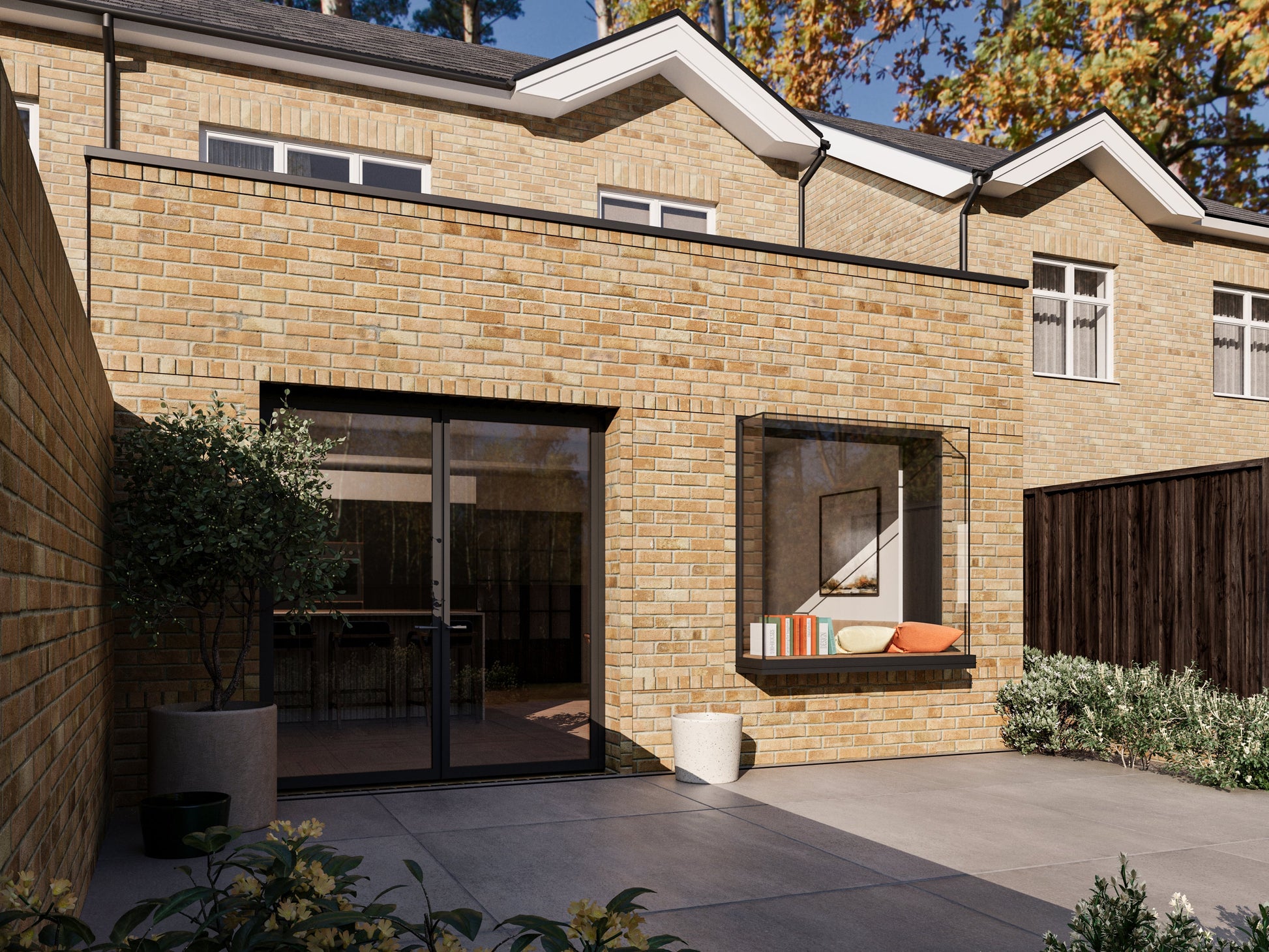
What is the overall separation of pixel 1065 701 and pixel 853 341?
3439 mm

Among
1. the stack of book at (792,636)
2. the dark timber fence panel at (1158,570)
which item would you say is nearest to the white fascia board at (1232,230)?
the dark timber fence panel at (1158,570)

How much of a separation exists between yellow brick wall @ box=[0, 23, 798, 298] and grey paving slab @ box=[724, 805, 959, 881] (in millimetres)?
7152

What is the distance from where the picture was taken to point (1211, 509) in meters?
9.05

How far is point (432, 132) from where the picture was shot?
446 inches

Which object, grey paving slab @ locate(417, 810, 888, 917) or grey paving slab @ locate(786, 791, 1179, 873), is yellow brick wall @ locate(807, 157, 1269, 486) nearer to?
grey paving slab @ locate(786, 791, 1179, 873)

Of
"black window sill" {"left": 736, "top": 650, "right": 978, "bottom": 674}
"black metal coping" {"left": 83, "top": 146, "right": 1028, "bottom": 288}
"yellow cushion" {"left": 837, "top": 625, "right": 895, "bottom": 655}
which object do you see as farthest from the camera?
"yellow cushion" {"left": 837, "top": 625, "right": 895, "bottom": 655}

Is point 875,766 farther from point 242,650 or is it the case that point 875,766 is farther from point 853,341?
point 242,650

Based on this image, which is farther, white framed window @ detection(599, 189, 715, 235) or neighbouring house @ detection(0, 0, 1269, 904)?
white framed window @ detection(599, 189, 715, 235)

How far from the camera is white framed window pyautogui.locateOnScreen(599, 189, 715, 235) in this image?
12078 mm

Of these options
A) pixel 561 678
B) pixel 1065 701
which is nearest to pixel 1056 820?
pixel 1065 701

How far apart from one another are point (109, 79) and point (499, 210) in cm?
449

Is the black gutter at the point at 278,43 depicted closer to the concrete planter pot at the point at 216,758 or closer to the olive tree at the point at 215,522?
the olive tree at the point at 215,522

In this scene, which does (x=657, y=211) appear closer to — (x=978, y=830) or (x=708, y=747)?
(x=708, y=747)

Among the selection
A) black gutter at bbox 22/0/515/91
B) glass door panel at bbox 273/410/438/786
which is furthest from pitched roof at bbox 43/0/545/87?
glass door panel at bbox 273/410/438/786
